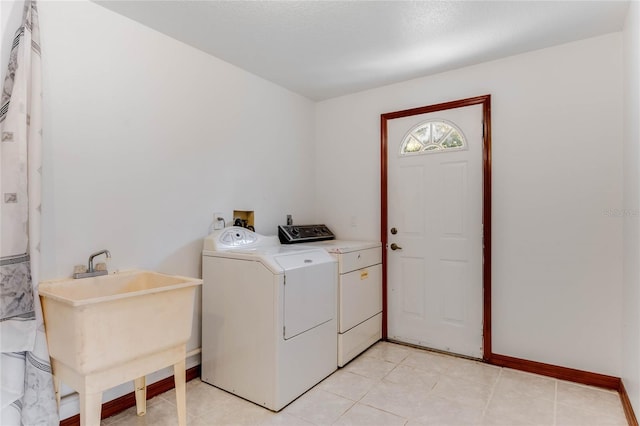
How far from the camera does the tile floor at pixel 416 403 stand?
79.7 inches

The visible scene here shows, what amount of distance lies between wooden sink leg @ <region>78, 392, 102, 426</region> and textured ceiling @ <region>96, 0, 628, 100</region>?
2114mm

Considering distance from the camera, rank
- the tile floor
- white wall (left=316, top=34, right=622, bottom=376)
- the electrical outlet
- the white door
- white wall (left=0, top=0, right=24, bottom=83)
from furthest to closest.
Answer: the white door
the electrical outlet
white wall (left=316, top=34, right=622, bottom=376)
the tile floor
white wall (left=0, top=0, right=24, bottom=83)

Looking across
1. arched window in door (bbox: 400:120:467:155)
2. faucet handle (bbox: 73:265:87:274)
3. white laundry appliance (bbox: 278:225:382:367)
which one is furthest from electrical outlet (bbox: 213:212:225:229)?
arched window in door (bbox: 400:120:467:155)

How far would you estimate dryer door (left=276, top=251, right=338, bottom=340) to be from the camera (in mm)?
2211

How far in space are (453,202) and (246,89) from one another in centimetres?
208

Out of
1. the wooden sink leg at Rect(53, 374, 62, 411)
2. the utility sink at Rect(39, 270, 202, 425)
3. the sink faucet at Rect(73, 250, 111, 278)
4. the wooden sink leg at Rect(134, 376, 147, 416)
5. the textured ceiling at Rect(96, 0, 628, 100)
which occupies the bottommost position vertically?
the wooden sink leg at Rect(134, 376, 147, 416)

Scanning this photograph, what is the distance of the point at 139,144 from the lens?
226 cm

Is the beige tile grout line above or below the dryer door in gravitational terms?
below

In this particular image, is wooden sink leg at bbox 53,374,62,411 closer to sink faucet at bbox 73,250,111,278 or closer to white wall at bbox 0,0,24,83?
sink faucet at bbox 73,250,111,278

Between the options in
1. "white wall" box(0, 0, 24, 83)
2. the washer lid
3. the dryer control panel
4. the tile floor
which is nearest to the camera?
"white wall" box(0, 0, 24, 83)

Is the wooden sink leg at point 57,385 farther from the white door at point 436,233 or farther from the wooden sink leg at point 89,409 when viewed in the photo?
the white door at point 436,233

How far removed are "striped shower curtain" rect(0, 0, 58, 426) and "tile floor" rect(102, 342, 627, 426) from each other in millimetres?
560

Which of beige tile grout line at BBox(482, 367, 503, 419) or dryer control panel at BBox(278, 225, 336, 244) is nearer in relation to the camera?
beige tile grout line at BBox(482, 367, 503, 419)

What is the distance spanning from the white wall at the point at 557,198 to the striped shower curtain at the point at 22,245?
2.91 metres
